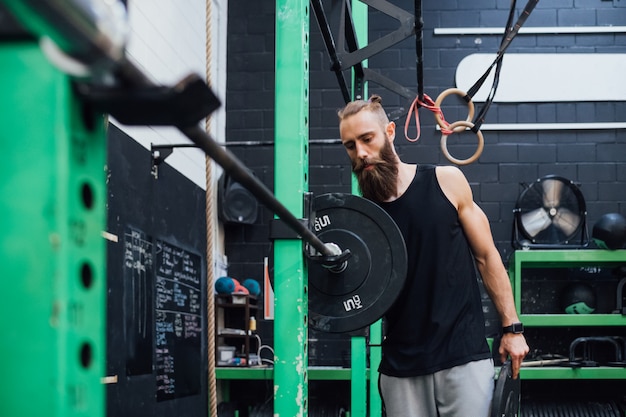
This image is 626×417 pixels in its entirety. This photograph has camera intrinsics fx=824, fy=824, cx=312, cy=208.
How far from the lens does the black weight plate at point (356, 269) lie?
2246 millimetres

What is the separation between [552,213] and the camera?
5562 millimetres

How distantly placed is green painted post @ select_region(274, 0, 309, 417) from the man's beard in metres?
0.60

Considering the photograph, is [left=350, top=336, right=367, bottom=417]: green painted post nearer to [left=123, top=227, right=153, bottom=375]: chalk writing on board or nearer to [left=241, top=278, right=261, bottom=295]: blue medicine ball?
[left=123, top=227, right=153, bottom=375]: chalk writing on board

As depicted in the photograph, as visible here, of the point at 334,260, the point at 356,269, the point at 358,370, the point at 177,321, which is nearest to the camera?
the point at 334,260

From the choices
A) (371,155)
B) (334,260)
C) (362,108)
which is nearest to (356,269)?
(334,260)

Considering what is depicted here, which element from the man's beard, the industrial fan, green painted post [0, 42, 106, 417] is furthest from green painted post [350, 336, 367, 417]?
green painted post [0, 42, 106, 417]

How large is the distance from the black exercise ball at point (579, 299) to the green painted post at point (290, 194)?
13.2 ft

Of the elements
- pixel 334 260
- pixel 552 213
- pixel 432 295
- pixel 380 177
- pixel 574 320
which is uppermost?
pixel 552 213

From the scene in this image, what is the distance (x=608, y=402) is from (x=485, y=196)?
168 cm

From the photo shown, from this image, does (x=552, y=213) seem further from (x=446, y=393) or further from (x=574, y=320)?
(x=446, y=393)

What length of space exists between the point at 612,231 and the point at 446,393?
10.8 ft

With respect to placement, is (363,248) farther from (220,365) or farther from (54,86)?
(220,365)

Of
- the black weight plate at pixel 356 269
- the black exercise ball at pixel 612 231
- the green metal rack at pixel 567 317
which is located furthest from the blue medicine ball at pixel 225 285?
the black weight plate at pixel 356 269

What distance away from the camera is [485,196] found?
5949mm
